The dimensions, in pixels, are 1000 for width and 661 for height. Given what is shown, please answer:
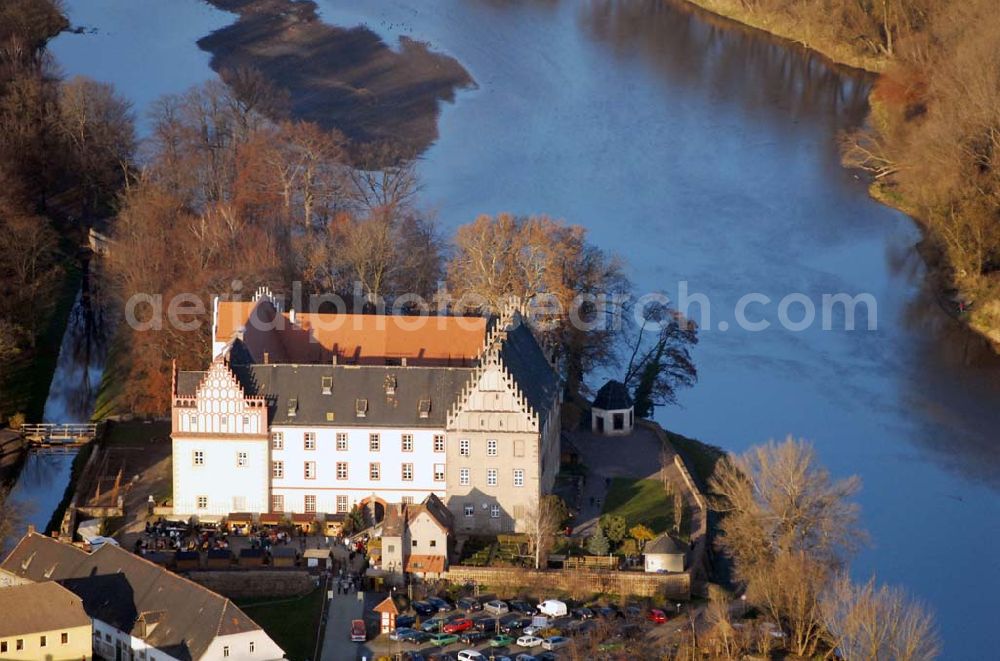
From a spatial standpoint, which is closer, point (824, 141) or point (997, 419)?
point (997, 419)

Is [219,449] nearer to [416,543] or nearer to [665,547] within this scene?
[416,543]

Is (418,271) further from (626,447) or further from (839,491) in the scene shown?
(839,491)

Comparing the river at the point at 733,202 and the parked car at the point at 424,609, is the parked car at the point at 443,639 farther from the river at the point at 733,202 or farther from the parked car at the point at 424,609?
the river at the point at 733,202

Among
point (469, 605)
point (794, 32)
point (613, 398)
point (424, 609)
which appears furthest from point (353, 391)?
point (794, 32)

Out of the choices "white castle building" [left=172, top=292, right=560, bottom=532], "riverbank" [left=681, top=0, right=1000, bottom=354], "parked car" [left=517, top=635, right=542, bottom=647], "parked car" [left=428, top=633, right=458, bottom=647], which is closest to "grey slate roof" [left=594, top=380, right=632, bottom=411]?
"white castle building" [left=172, top=292, right=560, bottom=532]

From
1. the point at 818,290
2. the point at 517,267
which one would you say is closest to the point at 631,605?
the point at 517,267

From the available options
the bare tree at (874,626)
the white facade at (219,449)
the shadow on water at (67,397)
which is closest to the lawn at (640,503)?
the bare tree at (874,626)
